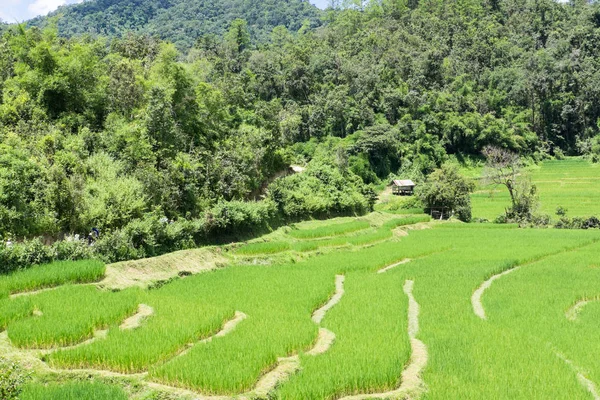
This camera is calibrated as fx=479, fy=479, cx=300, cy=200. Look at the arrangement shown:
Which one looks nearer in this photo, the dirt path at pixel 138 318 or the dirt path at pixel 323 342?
the dirt path at pixel 323 342

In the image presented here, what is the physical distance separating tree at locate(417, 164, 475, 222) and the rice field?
1979 cm

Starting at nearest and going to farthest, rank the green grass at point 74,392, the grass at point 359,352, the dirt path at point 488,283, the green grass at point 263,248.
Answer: the green grass at point 74,392, the grass at point 359,352, the dirt path at point 488,283, the green grass at point 263,248

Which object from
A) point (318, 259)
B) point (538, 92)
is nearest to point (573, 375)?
point (318, 259)

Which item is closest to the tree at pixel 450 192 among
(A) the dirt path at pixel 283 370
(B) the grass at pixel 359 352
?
(B) the grass at pixel 359 352

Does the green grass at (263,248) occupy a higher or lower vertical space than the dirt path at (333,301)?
higher

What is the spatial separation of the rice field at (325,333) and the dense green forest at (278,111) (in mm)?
5369

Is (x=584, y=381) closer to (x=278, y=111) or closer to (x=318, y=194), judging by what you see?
(x=318, y=194)

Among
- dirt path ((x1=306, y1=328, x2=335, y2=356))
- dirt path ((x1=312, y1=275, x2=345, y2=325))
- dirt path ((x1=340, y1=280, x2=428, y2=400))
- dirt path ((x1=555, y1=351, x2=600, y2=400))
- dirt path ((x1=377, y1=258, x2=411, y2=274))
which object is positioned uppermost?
dirt path ((x1=306, y1=328, x2=335, y2=356))

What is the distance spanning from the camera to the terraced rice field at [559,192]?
41.2 metres

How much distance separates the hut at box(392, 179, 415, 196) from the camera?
47531 mm

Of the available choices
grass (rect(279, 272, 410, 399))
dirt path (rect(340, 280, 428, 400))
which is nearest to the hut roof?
grass (rect(279, 272, 410, 399))

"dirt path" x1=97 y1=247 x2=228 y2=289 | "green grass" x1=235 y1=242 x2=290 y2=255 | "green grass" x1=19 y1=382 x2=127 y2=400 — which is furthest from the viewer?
"green grass" x1=235 y1=242 x2=290 y2=255

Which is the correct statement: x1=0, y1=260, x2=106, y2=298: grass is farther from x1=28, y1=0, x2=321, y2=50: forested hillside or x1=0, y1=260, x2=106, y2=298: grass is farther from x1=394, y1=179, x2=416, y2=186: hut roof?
x1=28, y1=0, x2=321, y2=50: forested hillside

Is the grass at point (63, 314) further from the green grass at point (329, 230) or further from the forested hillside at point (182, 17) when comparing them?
the forested hillside at point (182, 17)
